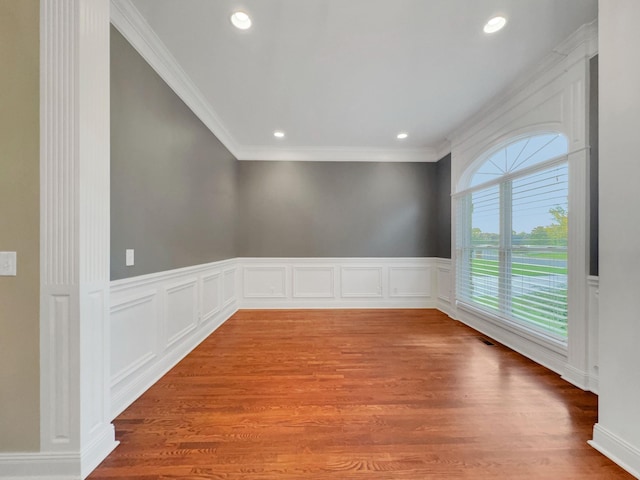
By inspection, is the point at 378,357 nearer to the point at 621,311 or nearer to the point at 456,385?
the point at 456,385

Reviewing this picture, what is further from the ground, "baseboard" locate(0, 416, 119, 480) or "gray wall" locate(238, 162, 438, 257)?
"gray wall" locate(238, 162, 438, 257)

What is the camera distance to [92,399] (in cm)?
133

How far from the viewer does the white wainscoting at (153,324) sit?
180 cm

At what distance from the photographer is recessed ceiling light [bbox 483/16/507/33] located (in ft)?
6.25

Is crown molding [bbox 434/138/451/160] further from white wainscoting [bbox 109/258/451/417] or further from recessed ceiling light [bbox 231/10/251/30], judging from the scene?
recessed ceiling light [bbox 231/10/251/30]

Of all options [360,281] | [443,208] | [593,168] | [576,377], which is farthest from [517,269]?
[360,281]

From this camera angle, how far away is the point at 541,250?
8.54 ft

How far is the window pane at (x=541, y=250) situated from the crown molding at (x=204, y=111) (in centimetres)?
218

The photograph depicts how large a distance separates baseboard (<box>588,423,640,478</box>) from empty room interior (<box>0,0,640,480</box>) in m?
0.01

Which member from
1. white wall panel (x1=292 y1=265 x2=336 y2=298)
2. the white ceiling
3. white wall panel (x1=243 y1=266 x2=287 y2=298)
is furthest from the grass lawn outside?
white wall panel (x1=243 y1=266 x2=287 y2=298)

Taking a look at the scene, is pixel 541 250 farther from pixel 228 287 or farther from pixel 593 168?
pixel 228 287

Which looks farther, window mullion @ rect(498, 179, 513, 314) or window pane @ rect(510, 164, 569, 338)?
window mullion @ rect(498, 179, 513, 314)
